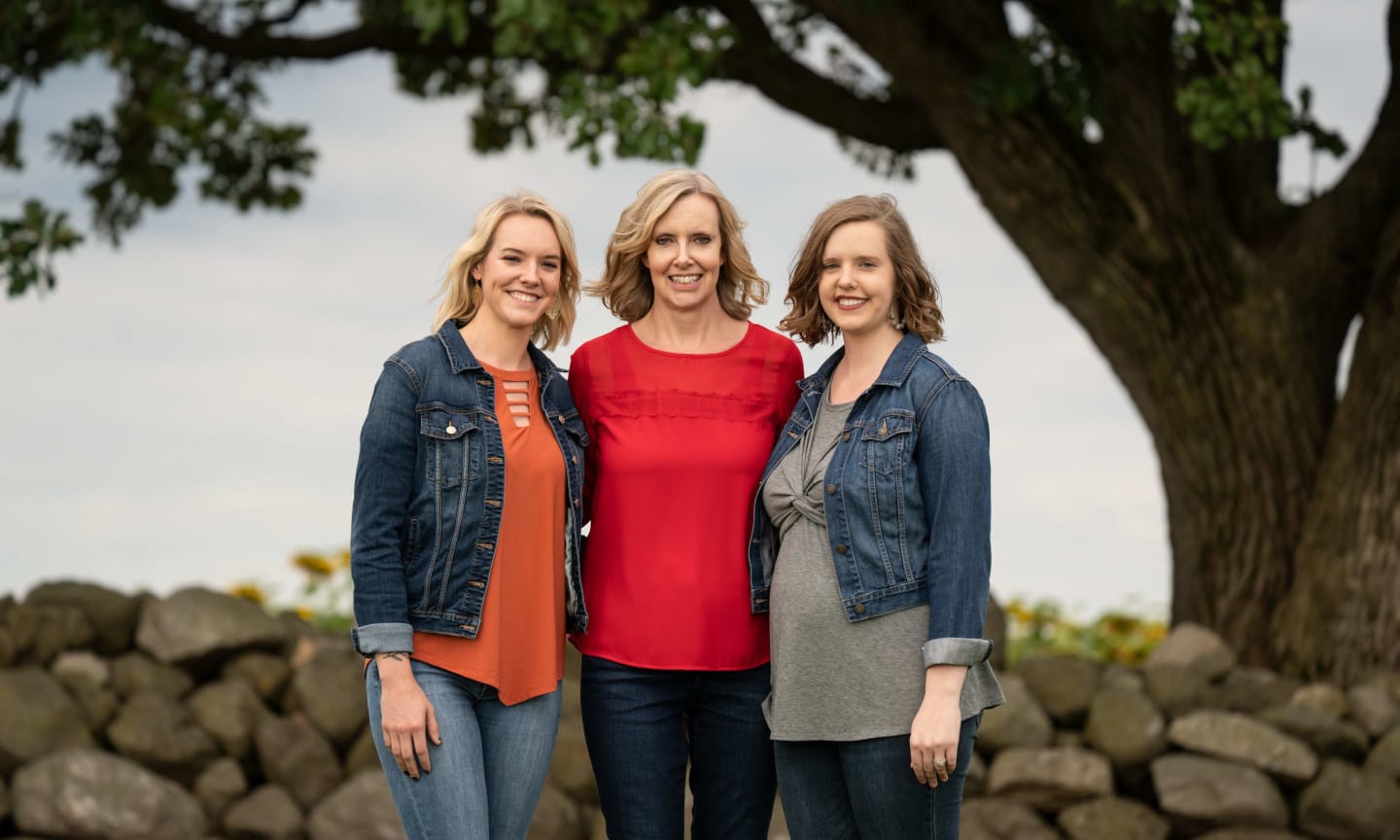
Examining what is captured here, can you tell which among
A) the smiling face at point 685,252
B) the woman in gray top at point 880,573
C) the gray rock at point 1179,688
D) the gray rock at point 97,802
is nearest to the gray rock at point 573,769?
the gray rock at point 97,802

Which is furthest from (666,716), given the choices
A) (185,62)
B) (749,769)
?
(185,62)

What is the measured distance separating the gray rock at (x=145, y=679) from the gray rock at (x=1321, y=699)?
203 inches

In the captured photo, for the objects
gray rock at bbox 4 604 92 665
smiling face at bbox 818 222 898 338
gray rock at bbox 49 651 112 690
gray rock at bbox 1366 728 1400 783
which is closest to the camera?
smiling face at bbox 818 222 898 338

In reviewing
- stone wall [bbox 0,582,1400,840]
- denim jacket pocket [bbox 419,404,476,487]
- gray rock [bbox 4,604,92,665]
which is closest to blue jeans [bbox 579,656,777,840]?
denim jacket pocket [bbox 419,404,476,487]

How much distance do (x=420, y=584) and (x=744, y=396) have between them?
0.84 m

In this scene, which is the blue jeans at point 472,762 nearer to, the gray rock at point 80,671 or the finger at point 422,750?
the finger at point 422,750

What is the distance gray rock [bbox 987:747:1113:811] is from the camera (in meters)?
6.55

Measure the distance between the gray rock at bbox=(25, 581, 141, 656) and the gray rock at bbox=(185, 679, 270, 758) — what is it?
60 centimetres

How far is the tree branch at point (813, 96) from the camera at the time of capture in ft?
27.3

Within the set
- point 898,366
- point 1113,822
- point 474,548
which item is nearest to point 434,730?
point 474,548

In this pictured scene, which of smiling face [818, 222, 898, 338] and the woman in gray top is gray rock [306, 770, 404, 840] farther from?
smiling face [818, 222, 898, 338]

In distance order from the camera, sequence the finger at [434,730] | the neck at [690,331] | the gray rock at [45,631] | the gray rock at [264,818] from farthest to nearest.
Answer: the gray rock at [45,631], the gray rock at [264,818], the neck at [690,331], the finger at [434,730]

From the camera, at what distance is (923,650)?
296cm

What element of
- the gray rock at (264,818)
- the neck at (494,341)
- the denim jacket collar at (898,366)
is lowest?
the gray rock at (264,818)
